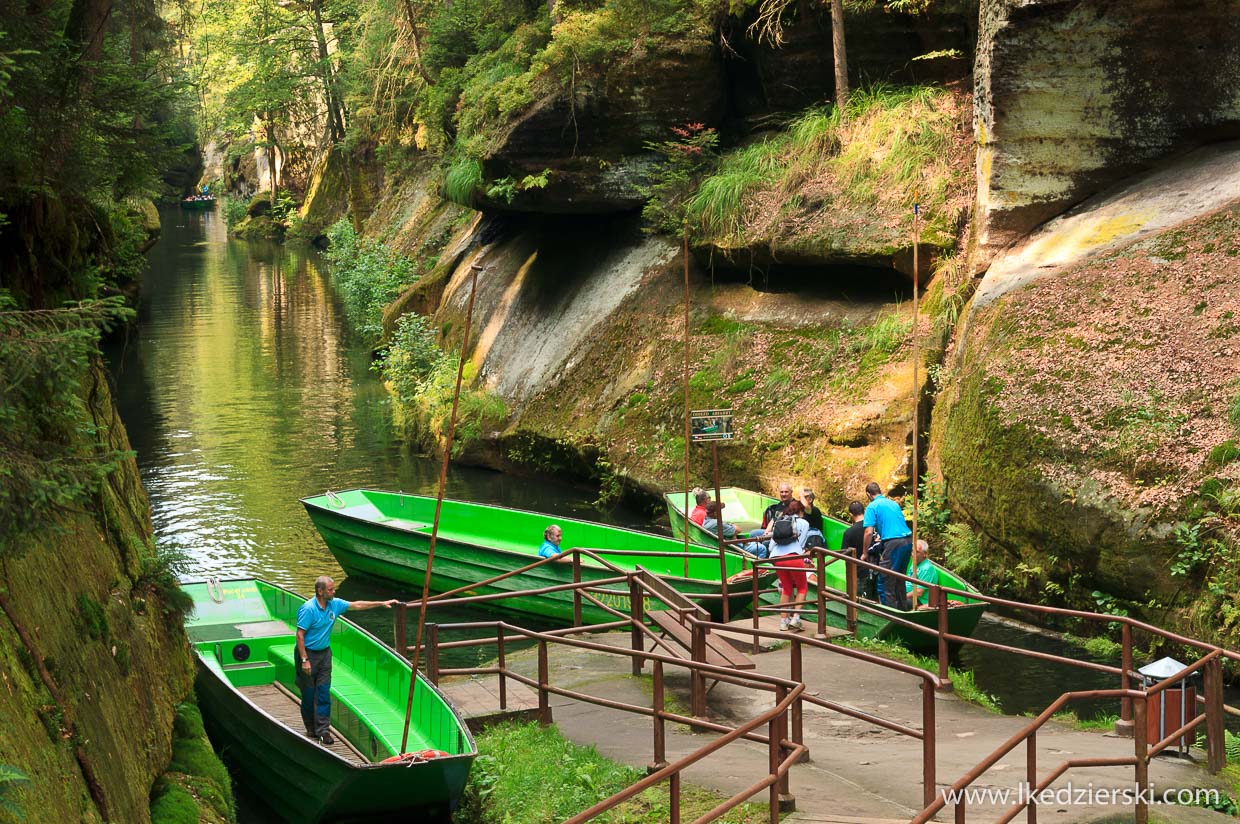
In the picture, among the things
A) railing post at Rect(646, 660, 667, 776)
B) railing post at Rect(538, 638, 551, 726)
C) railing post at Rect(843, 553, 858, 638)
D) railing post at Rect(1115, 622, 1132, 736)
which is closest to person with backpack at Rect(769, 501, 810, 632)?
railing post at Rect(843, 553, 858, 638)

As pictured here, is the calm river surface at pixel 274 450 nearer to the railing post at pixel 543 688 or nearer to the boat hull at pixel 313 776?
the boat hull at pixel 313 776

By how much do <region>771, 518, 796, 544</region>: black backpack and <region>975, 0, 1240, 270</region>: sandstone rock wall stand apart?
7204 mm

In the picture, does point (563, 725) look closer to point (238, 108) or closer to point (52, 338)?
point (52, 338)

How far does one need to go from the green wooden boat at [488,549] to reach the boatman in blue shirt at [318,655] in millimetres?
3888

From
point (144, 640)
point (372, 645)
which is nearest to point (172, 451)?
point (372, 645)

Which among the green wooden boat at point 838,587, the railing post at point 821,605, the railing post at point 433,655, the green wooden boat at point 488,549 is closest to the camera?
the railing post at point 433,655

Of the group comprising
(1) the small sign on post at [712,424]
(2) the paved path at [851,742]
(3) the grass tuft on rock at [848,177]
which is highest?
(3) the grass tuft on rock at [848,177]

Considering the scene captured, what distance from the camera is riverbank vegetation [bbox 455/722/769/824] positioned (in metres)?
9.05

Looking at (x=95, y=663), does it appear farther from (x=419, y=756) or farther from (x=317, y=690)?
(x=317, y=690)

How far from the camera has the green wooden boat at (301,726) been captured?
34.8ft

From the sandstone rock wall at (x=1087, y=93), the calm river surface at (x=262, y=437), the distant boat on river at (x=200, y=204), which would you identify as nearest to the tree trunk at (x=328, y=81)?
the calm river surface at (x=262, y=437)

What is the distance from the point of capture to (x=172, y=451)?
25516mm

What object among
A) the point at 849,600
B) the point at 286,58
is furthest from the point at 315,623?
the point at 286,58

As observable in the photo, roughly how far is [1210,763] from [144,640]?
26.5 ft
